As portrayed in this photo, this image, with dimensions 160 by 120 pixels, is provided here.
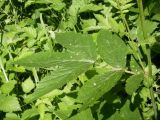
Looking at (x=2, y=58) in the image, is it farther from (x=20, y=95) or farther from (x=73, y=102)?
(x=73, y=102)

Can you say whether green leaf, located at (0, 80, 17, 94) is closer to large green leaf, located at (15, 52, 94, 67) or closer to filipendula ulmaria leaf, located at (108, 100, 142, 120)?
filipendula ulmaria leaf, located at (108, 100, 142, 120)

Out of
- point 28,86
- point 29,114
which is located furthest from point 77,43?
point 28,86

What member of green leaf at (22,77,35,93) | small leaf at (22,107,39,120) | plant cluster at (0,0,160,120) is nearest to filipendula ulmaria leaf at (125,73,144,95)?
plant cluster at (0,0,160,120)

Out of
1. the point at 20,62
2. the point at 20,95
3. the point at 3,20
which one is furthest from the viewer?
the point at 3,20

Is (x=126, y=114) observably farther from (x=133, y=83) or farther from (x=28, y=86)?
Answer: (x=28, y=86)

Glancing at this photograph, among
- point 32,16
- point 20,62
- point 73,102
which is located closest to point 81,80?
point 73,102

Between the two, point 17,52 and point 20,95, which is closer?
point 20,95

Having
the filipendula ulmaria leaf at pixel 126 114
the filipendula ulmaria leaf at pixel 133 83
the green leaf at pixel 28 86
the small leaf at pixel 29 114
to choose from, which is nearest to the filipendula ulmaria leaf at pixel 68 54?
the filipendula ulmaria leaf at pixel 133 83
